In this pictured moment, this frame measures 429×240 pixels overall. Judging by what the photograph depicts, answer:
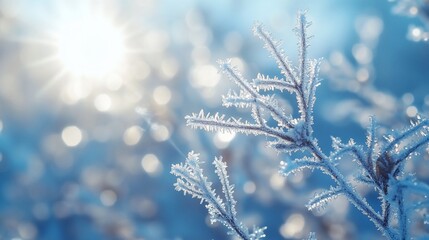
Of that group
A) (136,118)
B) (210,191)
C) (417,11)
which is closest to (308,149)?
(210,191)

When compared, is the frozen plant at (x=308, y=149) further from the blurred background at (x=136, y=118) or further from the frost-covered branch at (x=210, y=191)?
the blurred background at (x=136, y=118)

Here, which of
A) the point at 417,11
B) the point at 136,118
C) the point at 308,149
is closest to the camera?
the point at 308,149

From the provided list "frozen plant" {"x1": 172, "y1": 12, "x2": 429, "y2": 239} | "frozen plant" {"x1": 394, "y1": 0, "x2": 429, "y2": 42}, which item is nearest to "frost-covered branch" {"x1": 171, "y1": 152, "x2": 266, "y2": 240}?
"frozen plant" {"x1": 172, "y1": 12, "x2": 429, "y2": 239}

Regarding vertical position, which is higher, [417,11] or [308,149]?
[417,11]

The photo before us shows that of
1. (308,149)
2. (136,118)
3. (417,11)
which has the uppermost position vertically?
(136,118)

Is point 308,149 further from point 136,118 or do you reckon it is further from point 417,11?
point 136,118

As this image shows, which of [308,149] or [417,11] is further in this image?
[417,11]

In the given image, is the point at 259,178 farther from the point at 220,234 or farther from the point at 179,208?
the point at 179,208

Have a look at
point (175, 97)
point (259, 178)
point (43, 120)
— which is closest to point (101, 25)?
point (175, 97)
